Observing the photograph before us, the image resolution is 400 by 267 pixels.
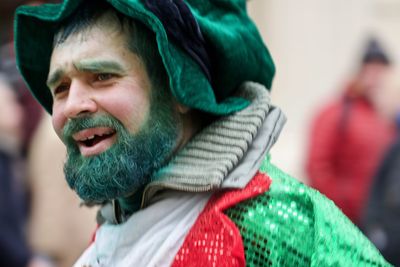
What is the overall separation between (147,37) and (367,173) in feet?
12.2

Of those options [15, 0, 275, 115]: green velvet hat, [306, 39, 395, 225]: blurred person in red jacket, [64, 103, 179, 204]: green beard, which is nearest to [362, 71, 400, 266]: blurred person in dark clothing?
[306, 39, 395, 225]: blurred person in red jacket

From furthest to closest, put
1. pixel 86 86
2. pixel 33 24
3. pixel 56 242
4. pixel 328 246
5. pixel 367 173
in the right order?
pixel 367 173, pixel 56 242, pixel 33 24, pixel 86 86, pixel 328 246

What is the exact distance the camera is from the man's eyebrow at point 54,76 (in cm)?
347

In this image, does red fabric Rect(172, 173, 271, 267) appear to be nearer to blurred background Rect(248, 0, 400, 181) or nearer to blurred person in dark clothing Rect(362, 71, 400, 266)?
blurred person in dark clothing Rect(362, 71, 400, 266)

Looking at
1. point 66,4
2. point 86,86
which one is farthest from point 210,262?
point 66,4

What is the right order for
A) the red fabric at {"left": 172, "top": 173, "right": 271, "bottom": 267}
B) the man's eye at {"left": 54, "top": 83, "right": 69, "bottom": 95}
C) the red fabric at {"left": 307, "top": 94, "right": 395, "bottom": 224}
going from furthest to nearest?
the red fabric at {"left": 307, "top": 94, "right": 395, "bottom": 224} < the man's eye at {"left": 54, "top": 83, "right": 69, "bottom": 95} < the red fabric at {"left": 172, "top": 173, "right": 271, "bottom": 267}

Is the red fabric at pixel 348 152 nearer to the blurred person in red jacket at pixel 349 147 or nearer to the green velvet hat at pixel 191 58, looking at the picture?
the blurred person in red jacket at pixel 349 147

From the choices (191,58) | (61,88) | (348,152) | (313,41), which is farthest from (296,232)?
(313,41)

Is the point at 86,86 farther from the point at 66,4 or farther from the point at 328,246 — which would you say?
the point at 328,246

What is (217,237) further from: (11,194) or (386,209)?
(386,209)

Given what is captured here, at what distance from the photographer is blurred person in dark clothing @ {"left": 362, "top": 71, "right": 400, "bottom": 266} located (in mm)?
5730

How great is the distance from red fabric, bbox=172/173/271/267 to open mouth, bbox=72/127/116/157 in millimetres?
391

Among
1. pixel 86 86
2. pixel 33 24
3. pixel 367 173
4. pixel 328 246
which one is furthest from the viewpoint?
pixel 367 173

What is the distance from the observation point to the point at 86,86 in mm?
3434
